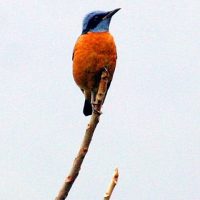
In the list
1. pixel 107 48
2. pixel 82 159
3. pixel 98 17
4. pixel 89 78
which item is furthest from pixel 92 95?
Answer: pixel 82 159

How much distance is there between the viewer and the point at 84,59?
4.50 m

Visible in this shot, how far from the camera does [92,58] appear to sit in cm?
430

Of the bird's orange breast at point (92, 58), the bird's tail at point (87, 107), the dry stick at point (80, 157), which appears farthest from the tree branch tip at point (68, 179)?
the bird's tail at point (87, 107)

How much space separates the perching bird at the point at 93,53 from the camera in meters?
4.22

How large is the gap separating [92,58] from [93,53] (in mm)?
118

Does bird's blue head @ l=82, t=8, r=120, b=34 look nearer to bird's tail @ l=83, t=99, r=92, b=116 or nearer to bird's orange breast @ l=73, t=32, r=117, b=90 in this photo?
bird's orange breast @ l=73, t=32, r=117, b=90

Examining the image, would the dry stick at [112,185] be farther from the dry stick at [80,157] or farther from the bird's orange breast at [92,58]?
the bird's orange breast at [92,58]

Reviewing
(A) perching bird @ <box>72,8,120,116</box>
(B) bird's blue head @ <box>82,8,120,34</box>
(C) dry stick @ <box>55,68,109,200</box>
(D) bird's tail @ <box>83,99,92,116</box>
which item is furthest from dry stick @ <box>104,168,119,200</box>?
(B) bird's blue head @ <box>82,8,120,34</box>

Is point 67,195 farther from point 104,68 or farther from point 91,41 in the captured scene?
point 91,41

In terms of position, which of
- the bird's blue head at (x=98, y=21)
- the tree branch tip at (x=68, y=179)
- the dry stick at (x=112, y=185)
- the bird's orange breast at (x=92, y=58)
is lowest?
the tree branch tip at (x=68, y=179)

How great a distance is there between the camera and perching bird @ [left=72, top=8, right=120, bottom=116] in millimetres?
4219

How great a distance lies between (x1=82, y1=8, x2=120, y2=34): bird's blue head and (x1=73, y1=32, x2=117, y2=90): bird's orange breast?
13 centimetres

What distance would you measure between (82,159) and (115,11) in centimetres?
294

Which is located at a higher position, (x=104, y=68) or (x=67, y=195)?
(x=104, y=68)
